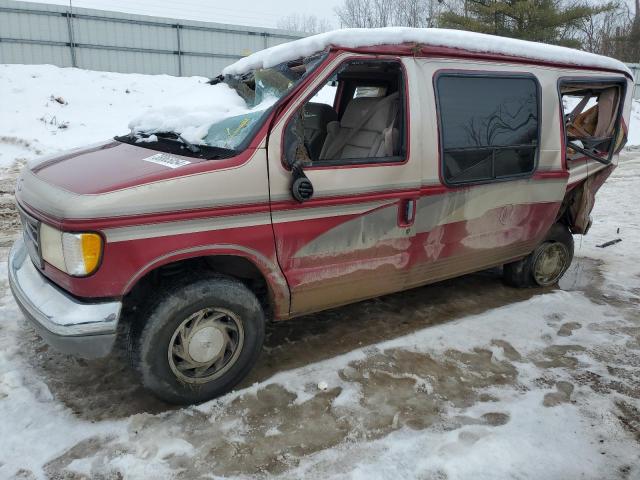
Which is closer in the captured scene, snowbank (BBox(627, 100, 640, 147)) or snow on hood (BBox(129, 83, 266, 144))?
snow on hood (BBox(129, 83, 266, 144))

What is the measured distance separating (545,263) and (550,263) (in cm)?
8

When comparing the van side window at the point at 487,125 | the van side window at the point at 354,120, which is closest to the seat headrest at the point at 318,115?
the van side window at the point at 354,120

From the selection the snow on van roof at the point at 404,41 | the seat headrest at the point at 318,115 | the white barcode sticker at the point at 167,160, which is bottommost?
the white barcode sticker at the point at 167,160

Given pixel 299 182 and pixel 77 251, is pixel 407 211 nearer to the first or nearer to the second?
pixel 299 182

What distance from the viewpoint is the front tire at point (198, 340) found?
2717 millimetres

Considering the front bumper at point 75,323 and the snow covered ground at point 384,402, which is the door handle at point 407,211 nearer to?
the snow covered ground at point 384,402

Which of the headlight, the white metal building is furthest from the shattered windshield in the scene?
the white metal building

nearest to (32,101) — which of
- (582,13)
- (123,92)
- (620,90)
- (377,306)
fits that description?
(123,92)

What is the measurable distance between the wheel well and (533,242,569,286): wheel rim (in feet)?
9.23

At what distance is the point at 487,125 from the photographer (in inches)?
148

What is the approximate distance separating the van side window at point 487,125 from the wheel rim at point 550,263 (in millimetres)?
994

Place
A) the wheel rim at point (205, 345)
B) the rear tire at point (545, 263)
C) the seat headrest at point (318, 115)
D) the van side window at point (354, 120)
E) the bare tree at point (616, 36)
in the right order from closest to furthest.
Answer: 1. the wheel rim at point (205, 345)
2. the van side window at point (354, 120)
3. the seat headrest at point (318, 115)
4. the rear tire at point (545, 263)
5. the bare tree at point (616, 36)

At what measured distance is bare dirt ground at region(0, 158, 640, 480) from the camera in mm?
2533

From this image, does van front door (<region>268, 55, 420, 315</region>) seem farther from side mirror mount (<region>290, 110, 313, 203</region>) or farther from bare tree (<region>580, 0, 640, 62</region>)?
bare tree (<region>580, 0, 640, 62</region>)
